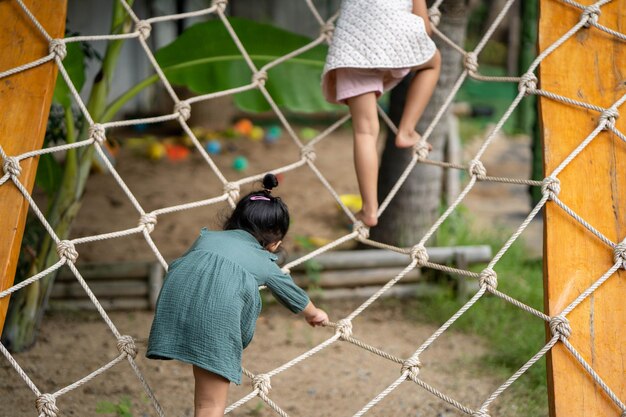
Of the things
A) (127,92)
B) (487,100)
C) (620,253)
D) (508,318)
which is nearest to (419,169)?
(508,318)

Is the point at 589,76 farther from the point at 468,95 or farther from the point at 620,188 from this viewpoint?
the point at 468,95

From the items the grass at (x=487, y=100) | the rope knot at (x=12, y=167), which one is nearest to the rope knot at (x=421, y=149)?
the rope knot at (x=12, y=167)

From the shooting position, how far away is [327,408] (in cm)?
224

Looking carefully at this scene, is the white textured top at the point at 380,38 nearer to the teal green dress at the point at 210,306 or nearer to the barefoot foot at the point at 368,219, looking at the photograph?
the barefoot foot at the point at 368,219

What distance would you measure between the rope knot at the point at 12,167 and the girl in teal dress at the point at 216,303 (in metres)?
0.44

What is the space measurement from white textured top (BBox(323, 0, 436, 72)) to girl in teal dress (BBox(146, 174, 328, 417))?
0.61 m

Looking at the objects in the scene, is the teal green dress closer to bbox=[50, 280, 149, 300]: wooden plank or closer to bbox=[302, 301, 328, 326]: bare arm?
bbox=[302, 301, 328, 326]: bare arm

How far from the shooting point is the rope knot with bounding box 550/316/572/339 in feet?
5.20

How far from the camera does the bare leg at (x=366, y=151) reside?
2053mm

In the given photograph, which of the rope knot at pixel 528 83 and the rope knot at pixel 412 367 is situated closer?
the rope knot at pixel 412 367

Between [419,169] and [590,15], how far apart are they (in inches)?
42.8

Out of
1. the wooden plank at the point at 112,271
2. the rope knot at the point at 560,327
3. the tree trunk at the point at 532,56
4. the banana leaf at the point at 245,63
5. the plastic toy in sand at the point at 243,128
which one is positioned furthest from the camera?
the plastic toy in sand at the point at 243,128

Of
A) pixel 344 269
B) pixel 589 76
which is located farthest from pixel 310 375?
pixel 589 76

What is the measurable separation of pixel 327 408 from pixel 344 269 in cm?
77
